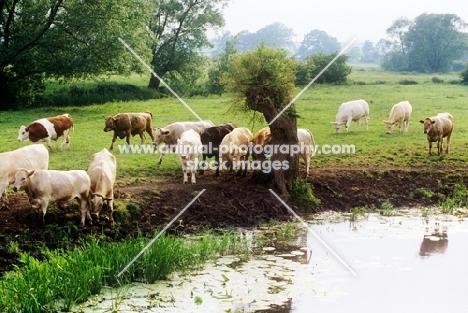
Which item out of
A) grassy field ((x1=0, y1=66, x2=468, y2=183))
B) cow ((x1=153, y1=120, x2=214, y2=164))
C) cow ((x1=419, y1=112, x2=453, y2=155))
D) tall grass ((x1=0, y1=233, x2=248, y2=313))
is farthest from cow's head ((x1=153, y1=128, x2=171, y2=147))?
cow ((x1=419, y1=112, x2=453, y2=155))

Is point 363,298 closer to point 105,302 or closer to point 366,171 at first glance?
point 105,302

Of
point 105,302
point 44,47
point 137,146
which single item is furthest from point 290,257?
point 44,47

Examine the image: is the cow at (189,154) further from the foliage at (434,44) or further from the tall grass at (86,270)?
the foliage at (434,44)

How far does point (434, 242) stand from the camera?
13398 millimetres

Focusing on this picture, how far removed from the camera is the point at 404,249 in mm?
12859

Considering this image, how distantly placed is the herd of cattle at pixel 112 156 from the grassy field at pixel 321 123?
645 mm

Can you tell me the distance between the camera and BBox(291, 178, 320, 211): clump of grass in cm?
1565

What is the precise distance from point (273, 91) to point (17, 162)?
6.15 meters

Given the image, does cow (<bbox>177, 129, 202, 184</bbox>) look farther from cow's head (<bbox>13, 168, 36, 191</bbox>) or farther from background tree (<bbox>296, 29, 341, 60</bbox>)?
background tree (<bbox>296, 29, 341, 60</bbox>)

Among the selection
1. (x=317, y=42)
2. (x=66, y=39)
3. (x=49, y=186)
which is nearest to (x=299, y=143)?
(x=49, y=186)

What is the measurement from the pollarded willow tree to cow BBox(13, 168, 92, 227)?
4729 millimetres

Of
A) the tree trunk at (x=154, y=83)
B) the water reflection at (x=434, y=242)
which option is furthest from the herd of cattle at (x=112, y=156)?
the tree trunk at (x=154, y=83)

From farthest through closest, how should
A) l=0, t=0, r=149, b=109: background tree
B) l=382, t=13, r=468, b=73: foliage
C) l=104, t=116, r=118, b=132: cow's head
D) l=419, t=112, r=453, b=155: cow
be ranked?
l=382, t=13, r=468, b=73: foliage
l=0, t=0, r=149, b=109: background tree
l=419, t=112, r=453, b=155: cow
l=104, t=116, r=118, b=132: cow's head

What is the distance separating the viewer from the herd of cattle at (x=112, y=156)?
1233cm
